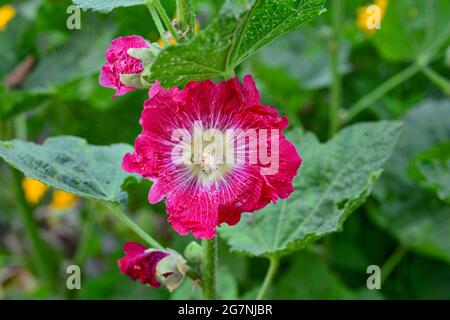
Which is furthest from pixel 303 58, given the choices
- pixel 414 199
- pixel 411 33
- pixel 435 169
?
pixel 435 169

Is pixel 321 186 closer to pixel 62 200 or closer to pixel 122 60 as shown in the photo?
pixel 122 60

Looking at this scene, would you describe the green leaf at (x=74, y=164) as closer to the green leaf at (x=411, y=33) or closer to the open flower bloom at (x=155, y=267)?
the open flower bloom at (x=155, y=267)

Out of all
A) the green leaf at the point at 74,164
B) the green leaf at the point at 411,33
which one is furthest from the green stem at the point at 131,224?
the green leaf at the point at 411,33

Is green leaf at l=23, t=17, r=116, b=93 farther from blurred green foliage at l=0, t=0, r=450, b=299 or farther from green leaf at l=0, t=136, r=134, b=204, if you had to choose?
green leaf at l=0, t=136, r=134, b=204

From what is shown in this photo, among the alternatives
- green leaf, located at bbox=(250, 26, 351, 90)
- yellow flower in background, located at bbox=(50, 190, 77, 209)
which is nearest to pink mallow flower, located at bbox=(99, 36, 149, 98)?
green leaf, located at bbox=(250, 26, 351, 90)

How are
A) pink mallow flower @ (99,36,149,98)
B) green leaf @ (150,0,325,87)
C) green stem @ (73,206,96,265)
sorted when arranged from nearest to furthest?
green leaf @ (150,0,325,87), pink mallow flower @ (99,36,149,98), green stem @ (73,206,96,265)

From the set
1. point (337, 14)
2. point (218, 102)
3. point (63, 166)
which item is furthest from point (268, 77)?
point (218, 102)

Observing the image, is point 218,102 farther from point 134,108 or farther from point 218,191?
point 134,108
